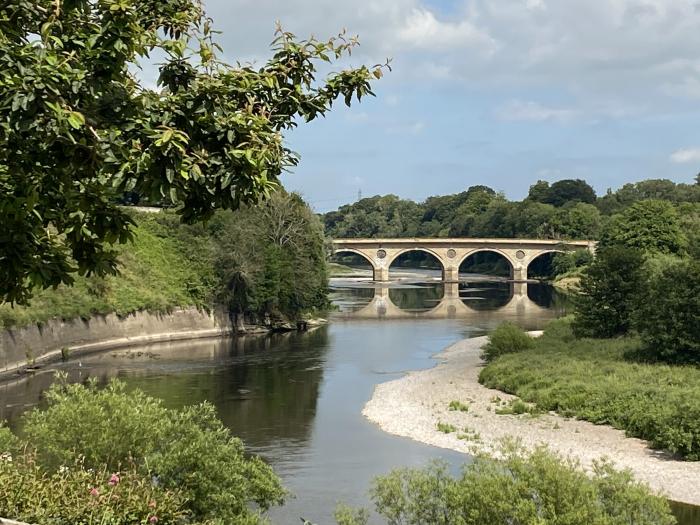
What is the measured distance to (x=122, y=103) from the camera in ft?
28.7

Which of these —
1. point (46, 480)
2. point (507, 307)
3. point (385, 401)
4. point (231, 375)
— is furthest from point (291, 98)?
point (507, 307)

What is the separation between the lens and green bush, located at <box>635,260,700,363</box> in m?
38.4

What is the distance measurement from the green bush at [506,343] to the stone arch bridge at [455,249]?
2762 inches

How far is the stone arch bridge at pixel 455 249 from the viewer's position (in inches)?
4695

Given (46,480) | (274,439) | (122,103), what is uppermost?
(122,103)

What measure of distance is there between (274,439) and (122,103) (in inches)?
931

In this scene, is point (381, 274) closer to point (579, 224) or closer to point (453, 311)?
point (579, 224)

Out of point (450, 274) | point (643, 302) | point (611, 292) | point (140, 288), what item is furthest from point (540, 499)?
point (450, 274)

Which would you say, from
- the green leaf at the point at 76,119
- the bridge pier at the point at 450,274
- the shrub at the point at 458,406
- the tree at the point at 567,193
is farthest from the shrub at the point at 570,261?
the green leaf at the point at 76,119

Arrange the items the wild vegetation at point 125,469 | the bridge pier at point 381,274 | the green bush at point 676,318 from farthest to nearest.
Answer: the bridge pier at point 381,274 → the green bush at point 676,318 → the wild vegetation at point 125,469

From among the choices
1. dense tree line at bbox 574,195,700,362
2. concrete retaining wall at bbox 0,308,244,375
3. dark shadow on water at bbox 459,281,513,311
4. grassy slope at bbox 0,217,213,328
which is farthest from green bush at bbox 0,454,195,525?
dark shadow on water at bbox 459,281,513,311

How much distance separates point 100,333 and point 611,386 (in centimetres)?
3424

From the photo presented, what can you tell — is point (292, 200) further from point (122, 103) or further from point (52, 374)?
point (122, 103)

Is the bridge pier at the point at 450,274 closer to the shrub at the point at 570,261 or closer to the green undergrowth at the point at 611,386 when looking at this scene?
the shrub at the point at 570,261
